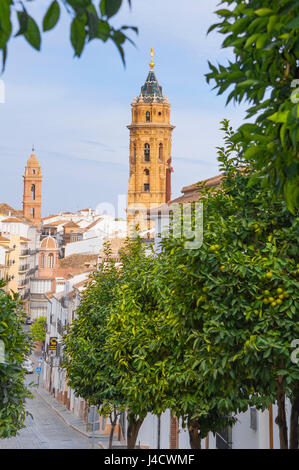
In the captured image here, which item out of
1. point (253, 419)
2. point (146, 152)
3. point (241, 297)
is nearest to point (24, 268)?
point (146, 152)

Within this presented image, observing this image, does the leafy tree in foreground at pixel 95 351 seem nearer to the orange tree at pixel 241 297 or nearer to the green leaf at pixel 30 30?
the orange tree at pixel 241 297

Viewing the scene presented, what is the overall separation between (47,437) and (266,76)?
35.8 m

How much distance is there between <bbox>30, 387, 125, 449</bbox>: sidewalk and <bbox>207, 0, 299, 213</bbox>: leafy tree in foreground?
26.3m

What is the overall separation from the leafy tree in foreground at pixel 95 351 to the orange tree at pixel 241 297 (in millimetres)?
8187

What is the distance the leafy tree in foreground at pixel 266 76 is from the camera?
4207 mm

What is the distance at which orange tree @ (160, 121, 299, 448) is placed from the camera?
9.54m

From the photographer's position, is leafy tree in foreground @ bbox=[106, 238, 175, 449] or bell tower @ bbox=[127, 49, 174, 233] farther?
bell tower @ bbox=[127, 49, 174, 233]

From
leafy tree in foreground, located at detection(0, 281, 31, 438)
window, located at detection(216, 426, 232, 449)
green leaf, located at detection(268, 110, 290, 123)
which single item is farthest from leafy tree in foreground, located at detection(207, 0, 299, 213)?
window, located at detection(216, 426, 232, 449)

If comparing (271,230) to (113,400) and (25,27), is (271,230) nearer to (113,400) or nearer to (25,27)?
(25,27)

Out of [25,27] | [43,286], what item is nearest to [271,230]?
[25,27]

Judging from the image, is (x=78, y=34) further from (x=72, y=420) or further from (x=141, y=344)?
(x=72, y=420)

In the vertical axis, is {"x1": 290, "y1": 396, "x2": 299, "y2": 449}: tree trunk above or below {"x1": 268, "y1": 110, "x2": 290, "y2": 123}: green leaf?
below

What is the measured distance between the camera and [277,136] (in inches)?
172

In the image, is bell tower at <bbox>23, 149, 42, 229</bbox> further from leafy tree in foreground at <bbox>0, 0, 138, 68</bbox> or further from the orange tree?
leafy tree in foreground at <bbox>0, 0, 138, 68</bbox>
